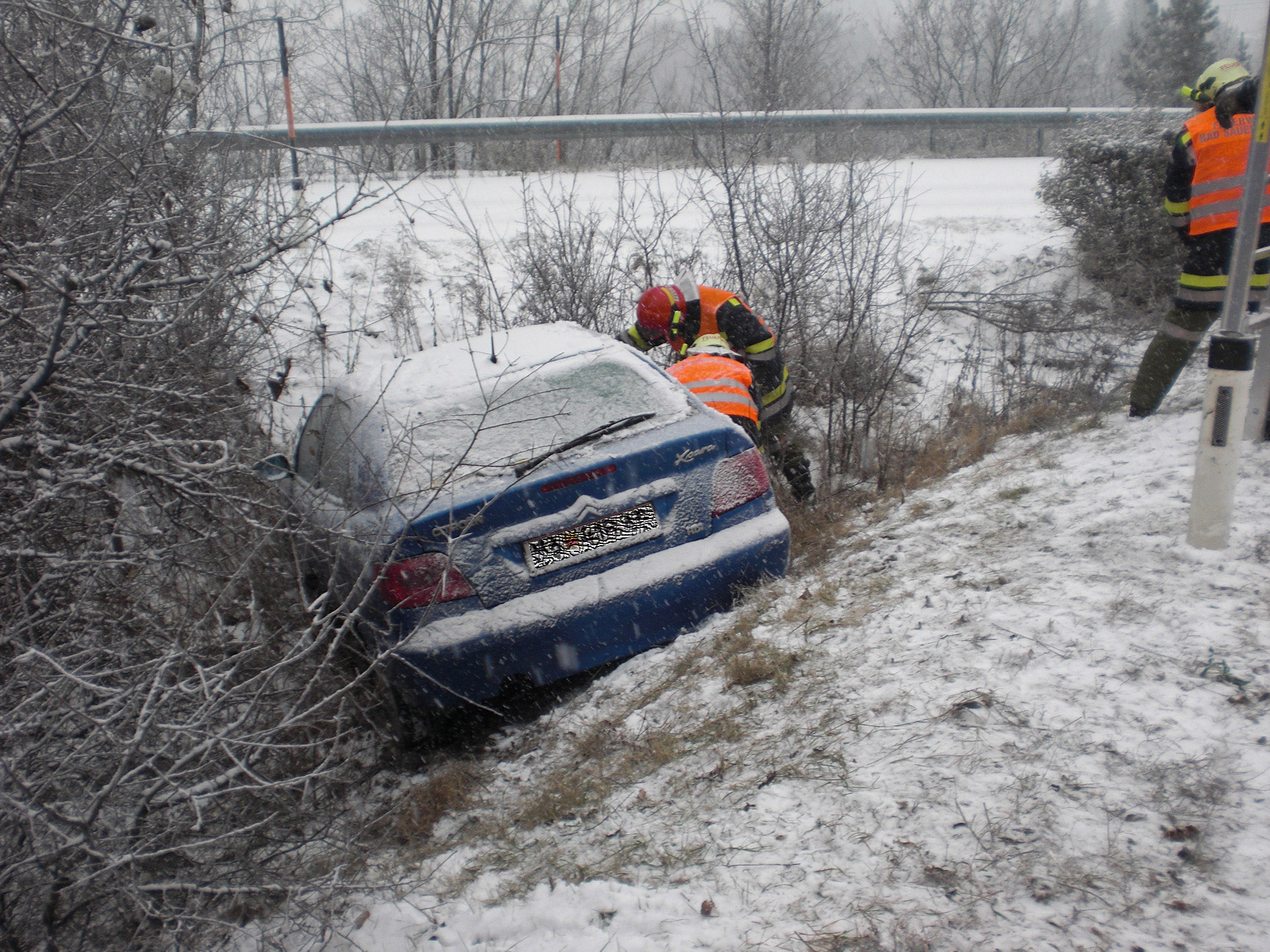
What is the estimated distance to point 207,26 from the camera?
402 cm

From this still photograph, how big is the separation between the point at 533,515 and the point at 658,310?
95.0 inches

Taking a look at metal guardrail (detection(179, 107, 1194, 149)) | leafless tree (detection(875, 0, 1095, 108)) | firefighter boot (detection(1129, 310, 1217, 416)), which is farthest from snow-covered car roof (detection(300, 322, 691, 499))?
leafless tree (detection(875, 0, 1095, 108))

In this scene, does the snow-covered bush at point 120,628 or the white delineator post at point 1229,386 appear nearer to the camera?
the snow-covered bush at point 120,628

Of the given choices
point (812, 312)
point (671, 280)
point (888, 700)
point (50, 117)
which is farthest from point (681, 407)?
point (671, 280)

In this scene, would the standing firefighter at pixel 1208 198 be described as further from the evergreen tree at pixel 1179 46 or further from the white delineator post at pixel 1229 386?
the evergreen tree at pixel 1179 46

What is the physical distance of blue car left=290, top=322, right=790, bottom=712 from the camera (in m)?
2.95

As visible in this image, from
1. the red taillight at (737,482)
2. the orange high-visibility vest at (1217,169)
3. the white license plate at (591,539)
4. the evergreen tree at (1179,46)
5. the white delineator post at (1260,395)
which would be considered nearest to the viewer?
the white license plate at (591,539)

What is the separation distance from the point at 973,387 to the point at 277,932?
20.3 ft

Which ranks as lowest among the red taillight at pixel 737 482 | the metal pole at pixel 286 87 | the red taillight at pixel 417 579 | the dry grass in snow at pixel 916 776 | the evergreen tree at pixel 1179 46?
the dry grass in snow at pixel 916 776

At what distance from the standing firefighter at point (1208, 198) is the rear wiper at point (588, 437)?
9.62ft

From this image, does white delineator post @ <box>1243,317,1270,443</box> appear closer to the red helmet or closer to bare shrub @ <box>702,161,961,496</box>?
bare shrub @ <box>702,161,961,496</box>

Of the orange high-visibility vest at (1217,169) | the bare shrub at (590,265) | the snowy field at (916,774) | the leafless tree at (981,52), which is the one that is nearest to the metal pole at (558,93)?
the bare shrub at (590,265)

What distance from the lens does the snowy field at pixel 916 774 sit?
1.88m

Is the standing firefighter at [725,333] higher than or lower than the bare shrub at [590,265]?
lower
